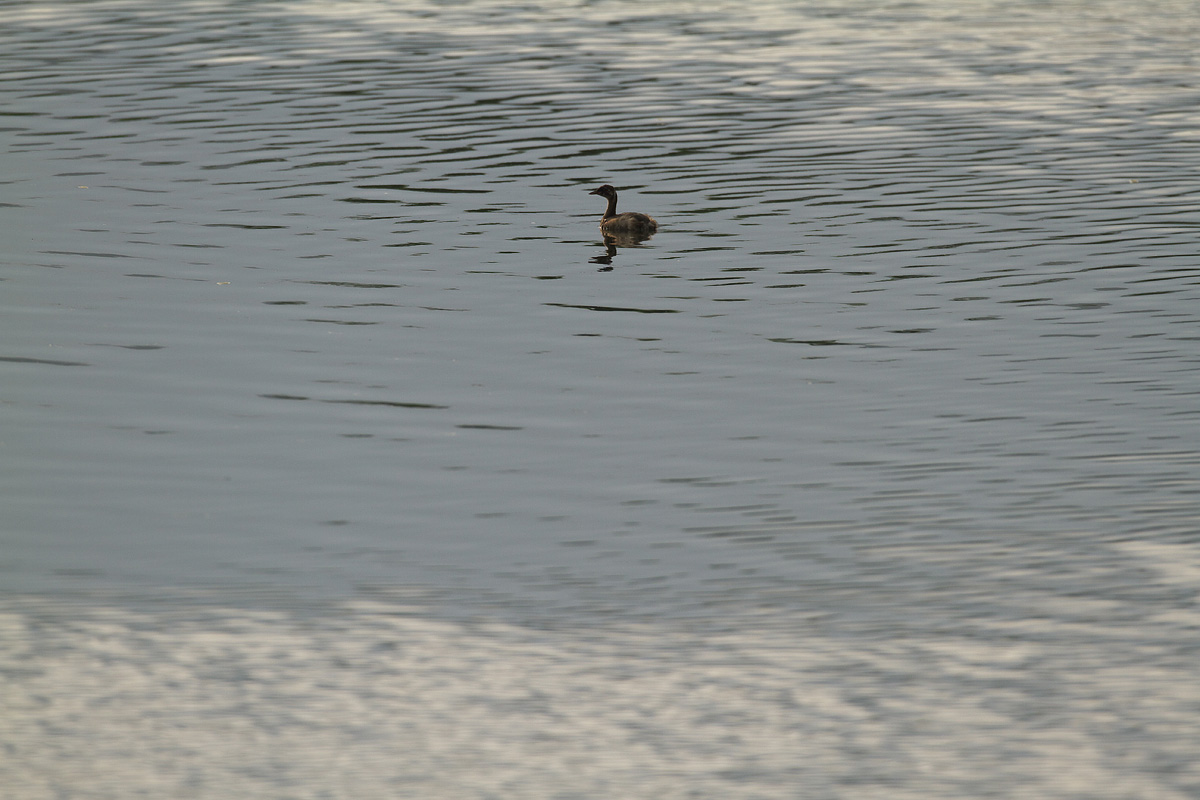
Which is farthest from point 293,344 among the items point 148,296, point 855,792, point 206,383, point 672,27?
point 672,27

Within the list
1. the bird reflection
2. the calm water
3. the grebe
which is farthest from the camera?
the grebe

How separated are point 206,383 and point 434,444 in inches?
130

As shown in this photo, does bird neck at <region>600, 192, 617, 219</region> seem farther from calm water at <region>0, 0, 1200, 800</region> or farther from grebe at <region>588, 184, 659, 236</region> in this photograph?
calm water at <region>0, 0, 1200, 800</region>

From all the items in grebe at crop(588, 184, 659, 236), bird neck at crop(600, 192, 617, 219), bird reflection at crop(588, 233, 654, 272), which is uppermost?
bird neck at crop(600, 192, 617, 219)

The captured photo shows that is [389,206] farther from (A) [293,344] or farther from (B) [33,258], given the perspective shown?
(A) [293,344]

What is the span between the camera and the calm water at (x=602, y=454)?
1029 cm

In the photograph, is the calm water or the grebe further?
the grebe

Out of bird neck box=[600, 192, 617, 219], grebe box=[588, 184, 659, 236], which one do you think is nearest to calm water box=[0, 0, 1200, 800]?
grebe box=[588, 184, 659, 236]

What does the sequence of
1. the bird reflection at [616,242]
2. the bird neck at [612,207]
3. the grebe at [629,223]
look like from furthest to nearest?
the bird neck at [612,207], the grebe at [629,223], the bird reflection at [616,242]

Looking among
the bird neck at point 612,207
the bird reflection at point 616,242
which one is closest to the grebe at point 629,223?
the bird reflection at point 616,242

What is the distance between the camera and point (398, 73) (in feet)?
131

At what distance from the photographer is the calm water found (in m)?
10.3

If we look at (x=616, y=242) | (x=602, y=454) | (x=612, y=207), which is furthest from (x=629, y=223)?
(x=602, y=454)

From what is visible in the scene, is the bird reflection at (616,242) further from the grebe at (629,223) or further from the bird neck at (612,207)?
the bird neck at (612,207)
